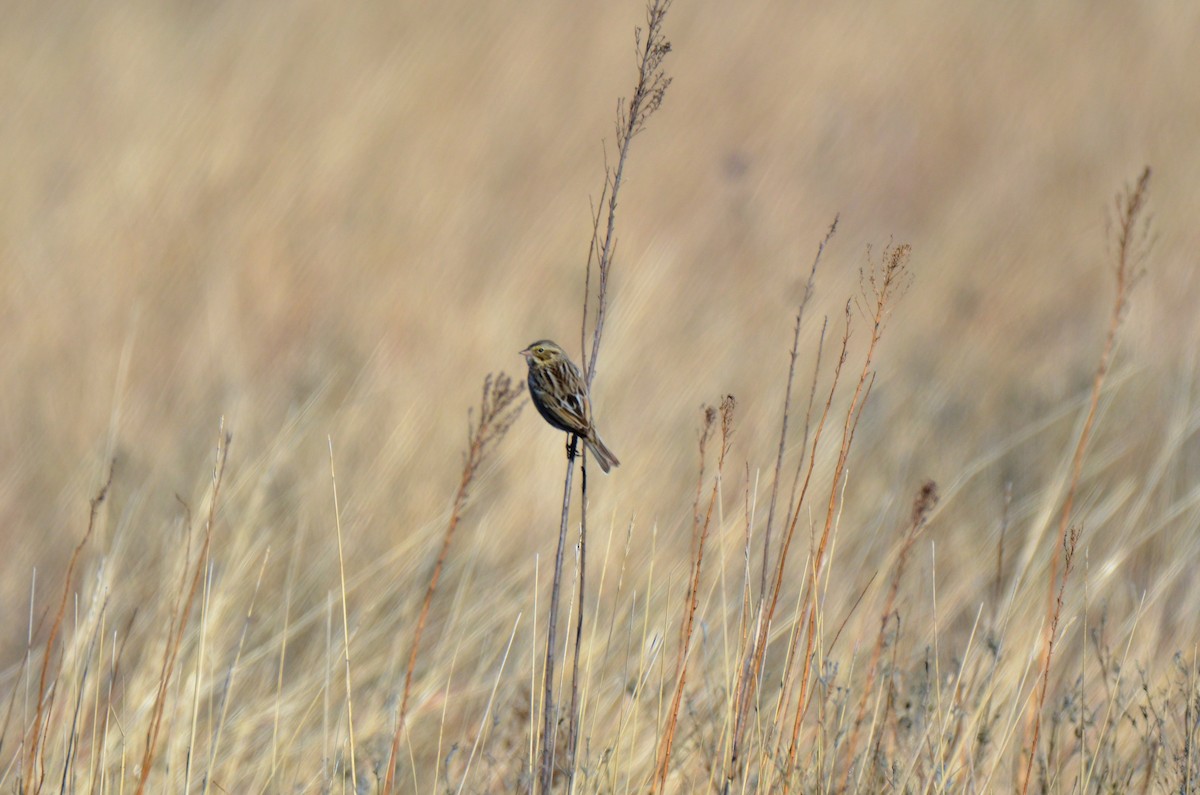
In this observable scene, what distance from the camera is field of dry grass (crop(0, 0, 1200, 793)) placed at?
2799 millimetres

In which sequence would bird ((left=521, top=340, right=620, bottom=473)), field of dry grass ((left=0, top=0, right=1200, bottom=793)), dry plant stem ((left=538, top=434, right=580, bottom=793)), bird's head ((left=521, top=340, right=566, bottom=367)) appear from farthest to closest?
1. field of dry grass ((left=0, top=0, right=1200, bottom=793))
2. bird's head ((left=521, top=340, right=566, bottom=367))
3. bird ((left=521, top=340, right=620, bottom=473))
4. dry plant stem ((left=538, top=434, right=580, bottom=793))

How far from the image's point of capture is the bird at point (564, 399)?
7.39 ft

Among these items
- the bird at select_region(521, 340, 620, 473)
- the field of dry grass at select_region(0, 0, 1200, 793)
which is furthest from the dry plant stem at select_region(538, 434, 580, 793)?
the bird at select_region(521, 340, 620, 473)

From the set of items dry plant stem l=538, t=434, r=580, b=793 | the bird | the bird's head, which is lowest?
dry plant stem l=538, t=434, r=580, b=793

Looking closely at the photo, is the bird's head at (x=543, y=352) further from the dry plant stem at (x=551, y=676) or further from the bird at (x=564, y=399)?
the dry plant stem at (x=551, y=676)

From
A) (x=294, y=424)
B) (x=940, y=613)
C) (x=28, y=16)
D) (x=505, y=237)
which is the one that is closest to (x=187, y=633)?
(x=294, y=424)

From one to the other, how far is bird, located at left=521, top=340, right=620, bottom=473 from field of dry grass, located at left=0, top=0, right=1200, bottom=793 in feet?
1.04

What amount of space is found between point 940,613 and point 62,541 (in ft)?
9.01

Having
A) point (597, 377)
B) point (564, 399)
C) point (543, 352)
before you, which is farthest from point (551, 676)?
point (597, 377)

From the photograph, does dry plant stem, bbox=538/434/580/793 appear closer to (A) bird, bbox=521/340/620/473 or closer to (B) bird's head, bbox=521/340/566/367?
(A) bird, bbox=521/340/620/473

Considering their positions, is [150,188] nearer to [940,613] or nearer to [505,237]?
[505,237]

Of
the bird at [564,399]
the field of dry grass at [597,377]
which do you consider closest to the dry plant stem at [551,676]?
the field of dry grass at [597,377]

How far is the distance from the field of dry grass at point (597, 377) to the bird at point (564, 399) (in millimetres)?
318

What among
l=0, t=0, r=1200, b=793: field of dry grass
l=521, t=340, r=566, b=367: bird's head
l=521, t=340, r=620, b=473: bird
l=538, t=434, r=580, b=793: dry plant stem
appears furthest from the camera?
l=0, t=0, r=1200, b=793: field of dry grass
